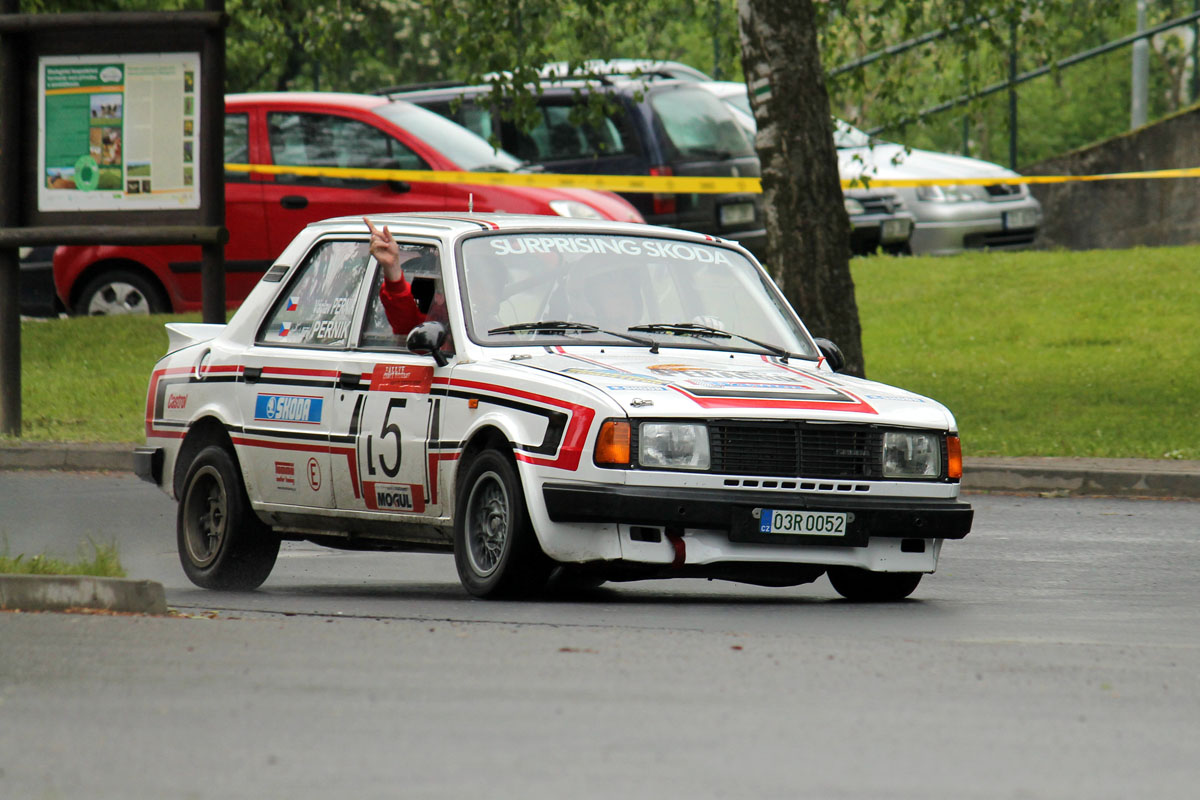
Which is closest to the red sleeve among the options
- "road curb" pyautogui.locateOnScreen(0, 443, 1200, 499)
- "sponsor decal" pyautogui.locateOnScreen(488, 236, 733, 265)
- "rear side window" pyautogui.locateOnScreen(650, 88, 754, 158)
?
"sponsor decal" pyautogui.locateOnScreen(488, 236, 733, 265)

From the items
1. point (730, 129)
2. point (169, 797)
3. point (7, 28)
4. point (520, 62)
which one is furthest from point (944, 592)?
point (730, 129)

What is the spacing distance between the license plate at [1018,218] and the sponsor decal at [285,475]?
56.7ft

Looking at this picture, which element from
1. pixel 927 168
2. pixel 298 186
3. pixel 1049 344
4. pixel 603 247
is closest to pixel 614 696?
pixel 603 247

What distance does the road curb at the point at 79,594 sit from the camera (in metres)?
7.87

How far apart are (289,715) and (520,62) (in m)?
14.0

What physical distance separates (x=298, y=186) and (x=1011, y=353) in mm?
6952

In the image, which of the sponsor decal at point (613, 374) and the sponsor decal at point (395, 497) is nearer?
the sponsor decal at point (613, 374)

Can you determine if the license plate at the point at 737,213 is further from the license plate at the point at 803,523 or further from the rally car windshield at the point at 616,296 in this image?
the license plate at the point at 803,523

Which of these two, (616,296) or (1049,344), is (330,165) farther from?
(616,296)

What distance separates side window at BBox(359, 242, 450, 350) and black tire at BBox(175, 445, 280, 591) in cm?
100

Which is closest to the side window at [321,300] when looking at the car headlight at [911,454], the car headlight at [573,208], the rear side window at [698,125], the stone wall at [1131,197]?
the car headlight at [911,454]

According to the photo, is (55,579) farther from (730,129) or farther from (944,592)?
(730,129)

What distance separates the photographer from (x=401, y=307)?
9.15 m

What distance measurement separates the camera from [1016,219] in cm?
2553
